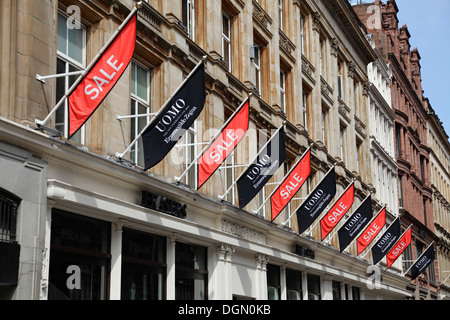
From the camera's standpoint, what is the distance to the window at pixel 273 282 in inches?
1038

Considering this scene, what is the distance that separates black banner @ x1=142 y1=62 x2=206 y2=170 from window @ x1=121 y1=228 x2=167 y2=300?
2526 millimetres

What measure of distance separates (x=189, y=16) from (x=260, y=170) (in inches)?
212

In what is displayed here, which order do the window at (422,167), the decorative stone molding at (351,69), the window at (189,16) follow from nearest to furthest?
the window at (189,16)
the decorative stone molding at (351,69)
the window at (422,167)

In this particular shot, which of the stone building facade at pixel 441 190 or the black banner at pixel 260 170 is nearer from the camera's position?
the black banner at pixel 260 170

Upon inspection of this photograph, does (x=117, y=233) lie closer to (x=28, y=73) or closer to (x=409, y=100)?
(x=28, y=73)

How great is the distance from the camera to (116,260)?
1723cm

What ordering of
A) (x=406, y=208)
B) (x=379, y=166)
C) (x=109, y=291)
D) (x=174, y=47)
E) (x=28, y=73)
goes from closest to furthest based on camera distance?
(x=28, y=73)
(x=109, y=291)
(x=174, y=47)
(x=379, y=166)
(x=406, y=208)

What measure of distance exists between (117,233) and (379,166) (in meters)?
34.6

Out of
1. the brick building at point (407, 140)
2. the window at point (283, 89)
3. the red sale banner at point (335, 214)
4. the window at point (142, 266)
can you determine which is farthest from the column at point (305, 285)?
the brick building at point (407, 140)

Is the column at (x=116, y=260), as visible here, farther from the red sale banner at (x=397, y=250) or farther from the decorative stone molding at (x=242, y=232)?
the red sale banner at (x=397, y=250)

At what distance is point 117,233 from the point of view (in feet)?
57.4

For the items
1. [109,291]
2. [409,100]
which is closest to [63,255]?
[109,291]

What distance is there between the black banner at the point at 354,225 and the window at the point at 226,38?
905 cm

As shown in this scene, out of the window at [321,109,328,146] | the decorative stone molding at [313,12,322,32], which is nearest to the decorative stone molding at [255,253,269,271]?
the window at [321,109,328,146]
